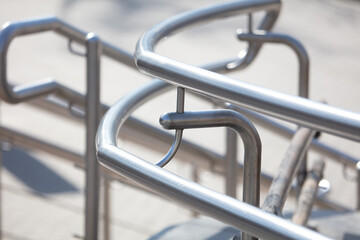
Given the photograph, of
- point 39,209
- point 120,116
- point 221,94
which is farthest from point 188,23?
point 39,209

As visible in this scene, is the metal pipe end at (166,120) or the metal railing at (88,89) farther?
the metal railing at (88,89)

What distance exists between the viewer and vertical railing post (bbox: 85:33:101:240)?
5.09ft

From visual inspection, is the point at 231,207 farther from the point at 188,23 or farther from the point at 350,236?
the point at 350,236

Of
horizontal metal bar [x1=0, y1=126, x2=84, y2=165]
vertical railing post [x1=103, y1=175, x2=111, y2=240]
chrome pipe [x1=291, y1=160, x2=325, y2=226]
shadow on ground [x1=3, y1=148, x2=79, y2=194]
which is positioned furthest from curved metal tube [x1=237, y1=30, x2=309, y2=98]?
shadow on ground [x1=3, y1=148, x2=79, y2=194]

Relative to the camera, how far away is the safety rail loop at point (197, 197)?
67 cm

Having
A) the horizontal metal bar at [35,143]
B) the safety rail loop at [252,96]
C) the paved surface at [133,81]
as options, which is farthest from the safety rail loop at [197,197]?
the paved surface at [133,81]

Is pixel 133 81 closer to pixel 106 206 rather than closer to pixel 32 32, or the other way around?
pixel 106 206

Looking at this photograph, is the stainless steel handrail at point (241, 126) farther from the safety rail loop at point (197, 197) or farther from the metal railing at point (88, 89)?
the metal railing at point (88, 89)

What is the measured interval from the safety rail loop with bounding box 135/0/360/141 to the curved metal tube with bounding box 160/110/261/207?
0.05m

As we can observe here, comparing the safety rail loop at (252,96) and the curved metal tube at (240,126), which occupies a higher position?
the safety rail loop at (252,96)

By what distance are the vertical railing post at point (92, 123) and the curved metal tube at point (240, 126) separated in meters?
0.72

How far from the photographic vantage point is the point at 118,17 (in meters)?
6.42

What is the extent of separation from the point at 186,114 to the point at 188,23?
520 millimetres

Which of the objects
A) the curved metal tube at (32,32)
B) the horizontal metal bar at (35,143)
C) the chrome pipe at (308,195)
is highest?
the curved metal tube at (32,32)
